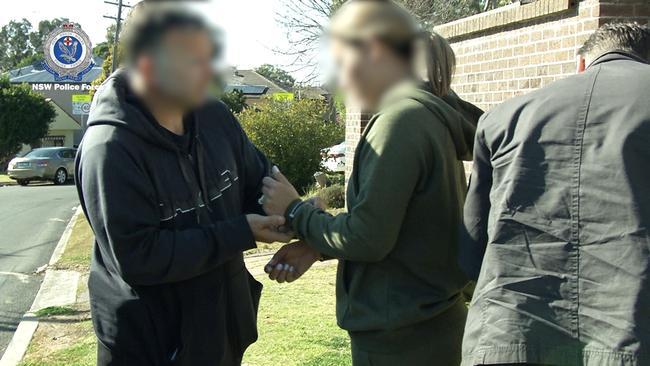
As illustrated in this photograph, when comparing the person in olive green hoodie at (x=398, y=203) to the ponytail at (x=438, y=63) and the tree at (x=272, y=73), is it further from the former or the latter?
the tree at (x=272, y=73)

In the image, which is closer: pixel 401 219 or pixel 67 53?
pixel 401 219

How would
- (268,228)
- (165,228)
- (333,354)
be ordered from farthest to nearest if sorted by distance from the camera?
(333,354), (268,228), (165,228)

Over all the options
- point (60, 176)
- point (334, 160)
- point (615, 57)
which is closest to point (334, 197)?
point (334, 160)

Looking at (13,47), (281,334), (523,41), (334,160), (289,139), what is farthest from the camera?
(13,47)

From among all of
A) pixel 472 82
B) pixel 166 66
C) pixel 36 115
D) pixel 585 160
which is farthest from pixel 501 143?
pixel 36 115

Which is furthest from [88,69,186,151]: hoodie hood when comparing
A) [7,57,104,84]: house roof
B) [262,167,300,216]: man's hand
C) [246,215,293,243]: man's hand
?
[7,57,104,84]: house roof

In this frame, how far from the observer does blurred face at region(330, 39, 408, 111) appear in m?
2.01

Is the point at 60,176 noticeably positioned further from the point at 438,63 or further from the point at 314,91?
the point at 438,63

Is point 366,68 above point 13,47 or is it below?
below

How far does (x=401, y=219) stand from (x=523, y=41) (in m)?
3.79

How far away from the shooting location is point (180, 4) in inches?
60.0

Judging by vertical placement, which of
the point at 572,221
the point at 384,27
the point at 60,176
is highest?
the point at 384,27

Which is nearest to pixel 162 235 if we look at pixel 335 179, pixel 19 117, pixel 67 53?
pixel 335 179

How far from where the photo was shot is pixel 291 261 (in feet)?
9.50
